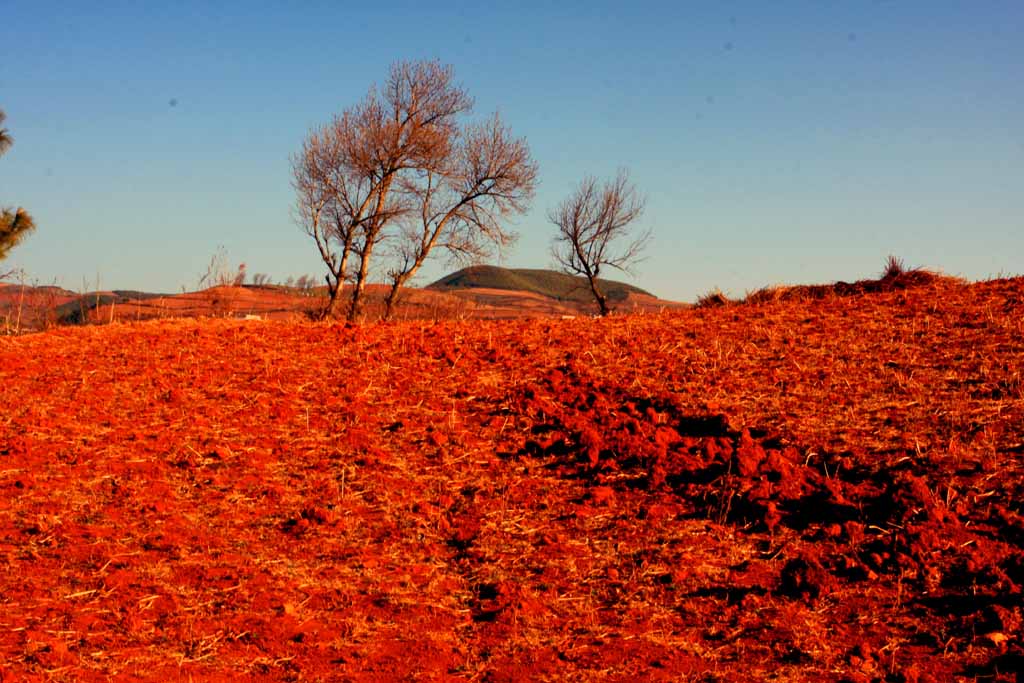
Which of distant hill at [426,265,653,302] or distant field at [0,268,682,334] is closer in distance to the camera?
distant field at [0,268,682,334]

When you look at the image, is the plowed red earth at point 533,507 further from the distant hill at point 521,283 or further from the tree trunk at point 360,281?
the distant hill at point 521,283

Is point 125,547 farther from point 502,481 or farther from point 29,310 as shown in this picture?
point 29,310

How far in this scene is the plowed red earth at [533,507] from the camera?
5699mm

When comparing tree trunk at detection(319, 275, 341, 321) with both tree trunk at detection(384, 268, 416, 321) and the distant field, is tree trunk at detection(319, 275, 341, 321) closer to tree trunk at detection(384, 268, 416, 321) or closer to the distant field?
the distant field

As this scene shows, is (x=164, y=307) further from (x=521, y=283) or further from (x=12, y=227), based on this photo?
(x=521, y=283)

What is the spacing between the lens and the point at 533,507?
7957 mm

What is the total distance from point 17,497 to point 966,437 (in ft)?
29.1

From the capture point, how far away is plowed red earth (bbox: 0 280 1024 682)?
5699 millimetres

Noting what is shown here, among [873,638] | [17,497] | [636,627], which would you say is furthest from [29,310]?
[873,638]

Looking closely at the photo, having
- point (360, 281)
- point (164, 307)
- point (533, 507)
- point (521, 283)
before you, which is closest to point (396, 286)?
point (360, 281)

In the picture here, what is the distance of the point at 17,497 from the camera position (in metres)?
8.17

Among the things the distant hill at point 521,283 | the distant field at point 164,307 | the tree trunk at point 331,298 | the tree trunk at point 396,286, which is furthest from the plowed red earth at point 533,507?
the distant hill at point 521,283

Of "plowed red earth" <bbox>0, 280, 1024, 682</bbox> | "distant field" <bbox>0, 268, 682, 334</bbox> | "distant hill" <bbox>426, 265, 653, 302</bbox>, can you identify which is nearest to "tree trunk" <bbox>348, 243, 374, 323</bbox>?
"distant field" <bbox>0, 268, 682, 334</bbox>

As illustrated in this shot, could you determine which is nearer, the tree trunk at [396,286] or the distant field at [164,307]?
the distant field at [164,307]
